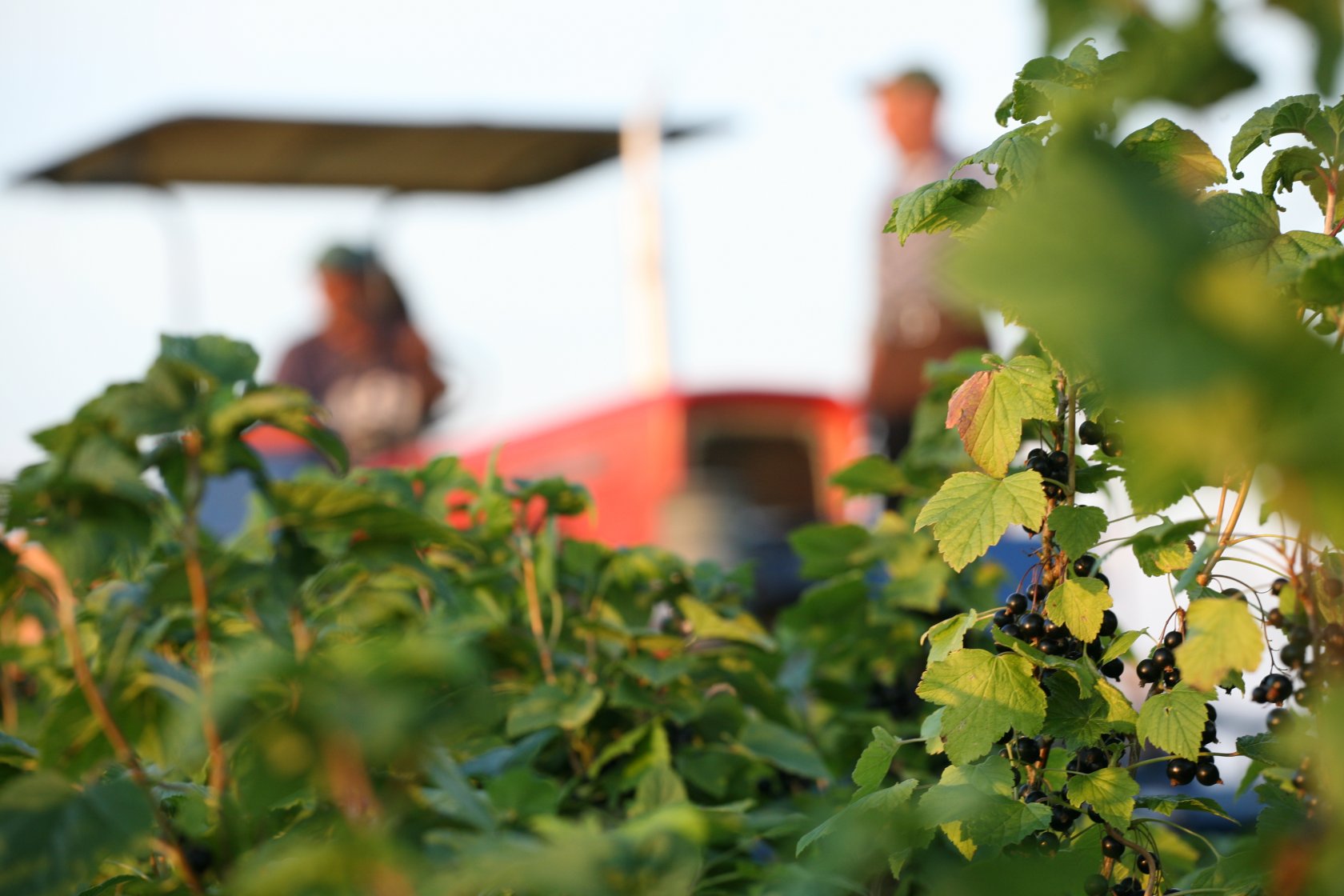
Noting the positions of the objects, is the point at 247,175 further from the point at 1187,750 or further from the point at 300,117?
the point at 1187,750

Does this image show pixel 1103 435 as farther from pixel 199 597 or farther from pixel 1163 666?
pixel 199 597

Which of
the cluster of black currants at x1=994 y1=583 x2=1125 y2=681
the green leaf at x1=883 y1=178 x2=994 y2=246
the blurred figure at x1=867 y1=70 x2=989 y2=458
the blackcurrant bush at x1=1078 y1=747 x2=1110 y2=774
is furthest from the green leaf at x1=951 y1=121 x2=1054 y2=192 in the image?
the blurred figure at x1=867 y1=70 x2=989 y2=458

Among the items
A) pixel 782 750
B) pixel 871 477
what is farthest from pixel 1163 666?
pixel 871 477

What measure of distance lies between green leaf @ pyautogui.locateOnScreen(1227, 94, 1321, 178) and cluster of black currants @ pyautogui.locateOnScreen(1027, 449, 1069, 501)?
27cm

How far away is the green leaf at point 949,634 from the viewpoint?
3.76 ft

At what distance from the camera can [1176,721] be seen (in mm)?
1064

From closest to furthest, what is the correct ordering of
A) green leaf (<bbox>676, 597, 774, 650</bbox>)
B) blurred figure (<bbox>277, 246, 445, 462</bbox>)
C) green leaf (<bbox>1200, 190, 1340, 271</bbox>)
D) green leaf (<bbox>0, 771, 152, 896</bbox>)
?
green leaf (<bbox>0, 771, 152, 896</bbox>), green leaf (<bbox>1200, 190, 1340, 271</bbox>), green leaf (<bbox>676, 597, 774, 650</bbox>), blurred figure (<bbox>277, 246, 445, 462</bbox>)

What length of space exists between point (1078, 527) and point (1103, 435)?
0.33ft

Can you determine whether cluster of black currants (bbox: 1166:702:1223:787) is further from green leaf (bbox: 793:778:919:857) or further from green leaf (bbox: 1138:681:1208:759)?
green leaf (bbox: 793:778:919:857)

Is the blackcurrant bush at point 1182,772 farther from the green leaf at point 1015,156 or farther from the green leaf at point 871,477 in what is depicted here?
the green leaf at point 871,477

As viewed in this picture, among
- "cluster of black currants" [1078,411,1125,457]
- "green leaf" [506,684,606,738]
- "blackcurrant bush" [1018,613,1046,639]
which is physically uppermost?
"cluster of black currants" [1078,411,1125,457]

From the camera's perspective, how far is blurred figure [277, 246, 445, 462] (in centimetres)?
691

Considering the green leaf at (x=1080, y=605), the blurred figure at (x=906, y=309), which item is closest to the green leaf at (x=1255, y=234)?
the green leaf at (x=1080, y=605)

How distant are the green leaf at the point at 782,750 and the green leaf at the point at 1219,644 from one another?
2.53 ft
